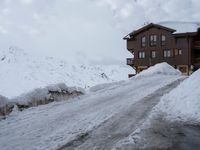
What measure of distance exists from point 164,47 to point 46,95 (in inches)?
1385

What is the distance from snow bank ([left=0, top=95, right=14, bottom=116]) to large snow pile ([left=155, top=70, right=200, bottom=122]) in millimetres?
5780

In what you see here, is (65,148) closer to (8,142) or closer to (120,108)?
(8,142)

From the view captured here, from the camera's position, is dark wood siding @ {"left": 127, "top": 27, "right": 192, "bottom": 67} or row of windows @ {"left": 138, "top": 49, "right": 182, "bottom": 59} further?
row of windows @ {"left": 138, "top": 49, "right": 182, "bottom": 59}

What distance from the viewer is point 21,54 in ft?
372

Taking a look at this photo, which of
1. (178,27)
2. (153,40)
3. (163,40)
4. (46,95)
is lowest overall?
(46,95)

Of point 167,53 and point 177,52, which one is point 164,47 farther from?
point 177,52

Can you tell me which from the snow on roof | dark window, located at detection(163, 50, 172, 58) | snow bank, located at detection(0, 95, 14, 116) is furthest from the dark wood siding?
snow bank, located at detection(0, 95, 14, 116)

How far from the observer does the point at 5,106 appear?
1262cm

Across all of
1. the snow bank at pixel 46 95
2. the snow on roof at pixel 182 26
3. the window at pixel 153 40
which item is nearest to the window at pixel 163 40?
the window at pixel 153 40

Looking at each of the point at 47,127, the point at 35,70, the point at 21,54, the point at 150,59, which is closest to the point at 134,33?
the point at 150,59

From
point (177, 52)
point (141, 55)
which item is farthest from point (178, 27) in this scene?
point (141, 55)

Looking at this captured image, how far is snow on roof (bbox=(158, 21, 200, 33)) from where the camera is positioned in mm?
46000

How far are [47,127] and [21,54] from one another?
Result: 107535 millimetres

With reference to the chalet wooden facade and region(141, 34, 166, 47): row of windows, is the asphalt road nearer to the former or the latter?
the chalet wooden facade
